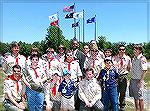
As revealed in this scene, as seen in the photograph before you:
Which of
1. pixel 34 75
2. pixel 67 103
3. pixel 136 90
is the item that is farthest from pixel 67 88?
pixel 136 90

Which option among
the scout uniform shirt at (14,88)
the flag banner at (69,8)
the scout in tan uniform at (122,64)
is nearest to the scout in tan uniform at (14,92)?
the scout uniform shirt at (14,88)

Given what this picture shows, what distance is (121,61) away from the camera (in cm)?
859

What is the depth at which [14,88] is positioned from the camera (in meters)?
6.61

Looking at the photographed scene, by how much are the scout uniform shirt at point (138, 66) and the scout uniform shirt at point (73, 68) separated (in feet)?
4.56

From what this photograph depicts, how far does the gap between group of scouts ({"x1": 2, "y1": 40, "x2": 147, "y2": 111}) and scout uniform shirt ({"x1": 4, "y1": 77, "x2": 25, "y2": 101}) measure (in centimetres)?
6

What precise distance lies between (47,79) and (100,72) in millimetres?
1325

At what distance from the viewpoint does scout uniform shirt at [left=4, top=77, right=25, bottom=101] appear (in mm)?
6543

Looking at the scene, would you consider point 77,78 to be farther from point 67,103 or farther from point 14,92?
point 14,92

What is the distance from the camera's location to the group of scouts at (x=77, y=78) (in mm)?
7543

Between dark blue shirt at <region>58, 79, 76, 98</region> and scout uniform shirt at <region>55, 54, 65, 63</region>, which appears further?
scout uniform shirt at <region>55, 54, 65, 63</region>

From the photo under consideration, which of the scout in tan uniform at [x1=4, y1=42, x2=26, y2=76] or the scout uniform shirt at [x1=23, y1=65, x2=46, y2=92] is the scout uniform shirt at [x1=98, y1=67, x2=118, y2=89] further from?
the scout in tan uniform at [x1=4, y1=42, x2=26, y2=76]

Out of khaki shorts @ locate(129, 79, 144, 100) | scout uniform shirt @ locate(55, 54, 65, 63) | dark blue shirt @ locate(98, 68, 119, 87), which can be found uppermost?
scout uniform shirt @ locate(55, 54, 65, 63)

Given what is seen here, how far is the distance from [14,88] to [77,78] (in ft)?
6.45

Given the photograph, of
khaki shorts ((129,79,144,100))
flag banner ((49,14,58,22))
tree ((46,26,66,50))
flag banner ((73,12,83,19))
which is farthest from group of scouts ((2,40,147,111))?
tree ((46,26,66,50))
